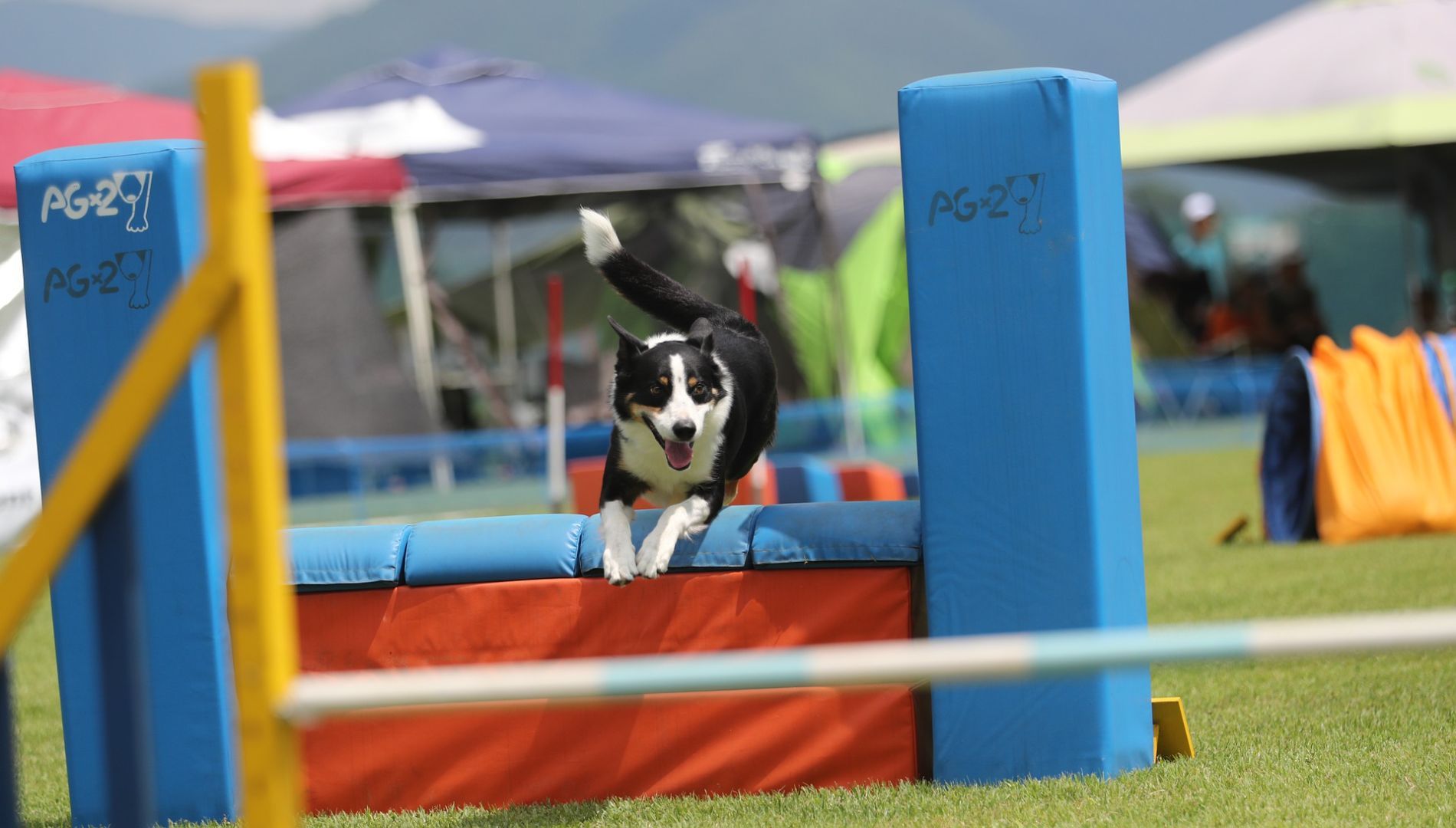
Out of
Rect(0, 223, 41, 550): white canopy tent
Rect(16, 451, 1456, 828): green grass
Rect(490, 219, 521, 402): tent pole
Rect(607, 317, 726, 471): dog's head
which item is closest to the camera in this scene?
Rect(16, 451, 1456, 828): green grass

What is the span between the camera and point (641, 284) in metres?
4.17

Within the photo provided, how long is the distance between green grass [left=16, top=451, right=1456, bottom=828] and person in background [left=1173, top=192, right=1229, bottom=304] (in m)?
12.6

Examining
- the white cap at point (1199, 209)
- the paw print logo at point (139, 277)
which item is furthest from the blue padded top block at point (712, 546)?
the white cap at point (1199, 209)

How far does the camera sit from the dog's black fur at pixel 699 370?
371cm

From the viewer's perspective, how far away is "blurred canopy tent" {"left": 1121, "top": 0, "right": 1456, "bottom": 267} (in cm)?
1470

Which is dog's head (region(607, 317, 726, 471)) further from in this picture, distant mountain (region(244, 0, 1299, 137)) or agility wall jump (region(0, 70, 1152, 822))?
distant mountain (region(244, 0, 1299, 137))

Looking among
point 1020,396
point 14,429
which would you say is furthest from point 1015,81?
point 14,429

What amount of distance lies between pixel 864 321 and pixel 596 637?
12.8 m

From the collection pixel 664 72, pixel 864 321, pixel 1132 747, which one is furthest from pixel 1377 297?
pixel 664 72

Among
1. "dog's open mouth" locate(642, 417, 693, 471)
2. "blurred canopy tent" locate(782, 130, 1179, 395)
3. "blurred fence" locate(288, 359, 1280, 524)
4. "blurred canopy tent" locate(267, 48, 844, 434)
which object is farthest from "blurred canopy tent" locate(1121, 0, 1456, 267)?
"dog's open mouth" locate(642, 417, 693, 471)

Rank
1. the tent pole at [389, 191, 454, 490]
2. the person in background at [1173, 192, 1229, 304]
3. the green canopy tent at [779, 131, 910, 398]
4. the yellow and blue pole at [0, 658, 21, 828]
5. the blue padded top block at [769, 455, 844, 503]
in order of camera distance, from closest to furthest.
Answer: the yellow and blue pole at [0, 658, 21, 828], the blue padded top block at [769, 455, 844, 503], the tent pole at [389, 191, 454, 490], the green canopy tent at [779, 131, 910, 398], the person in background at [1173, 192, 1229, 304]

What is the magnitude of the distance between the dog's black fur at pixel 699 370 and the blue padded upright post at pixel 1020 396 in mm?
679

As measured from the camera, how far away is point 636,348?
382 centimetres

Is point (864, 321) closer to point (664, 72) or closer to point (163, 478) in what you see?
point (163, 478)
